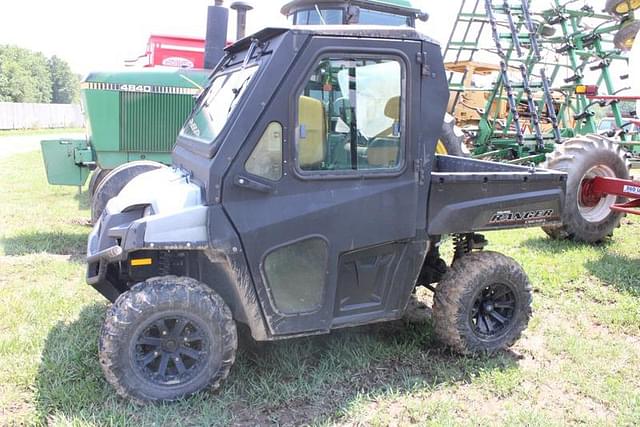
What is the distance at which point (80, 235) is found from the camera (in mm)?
7012

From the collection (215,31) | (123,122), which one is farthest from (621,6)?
(123,122)

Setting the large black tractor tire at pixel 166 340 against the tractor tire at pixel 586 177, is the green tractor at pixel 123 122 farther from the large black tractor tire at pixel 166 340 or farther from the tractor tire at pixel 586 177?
the tractor tire at pixel 586 177

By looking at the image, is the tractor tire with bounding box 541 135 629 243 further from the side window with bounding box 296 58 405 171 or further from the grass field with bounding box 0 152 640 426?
the side window with bounding box 296 58 405 171

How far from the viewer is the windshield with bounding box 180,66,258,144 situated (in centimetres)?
335

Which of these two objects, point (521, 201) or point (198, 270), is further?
point (521, 201)

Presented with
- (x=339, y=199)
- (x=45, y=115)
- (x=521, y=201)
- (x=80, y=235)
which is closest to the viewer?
(x=339, y=199)

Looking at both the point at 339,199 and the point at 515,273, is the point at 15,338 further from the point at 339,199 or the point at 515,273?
the point at 515,273

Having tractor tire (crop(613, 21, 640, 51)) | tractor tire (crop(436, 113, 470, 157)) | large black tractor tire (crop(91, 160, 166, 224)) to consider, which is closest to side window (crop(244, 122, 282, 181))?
large black tractor tire (crop(91, 160, 166, 224))

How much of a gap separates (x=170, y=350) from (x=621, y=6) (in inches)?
342

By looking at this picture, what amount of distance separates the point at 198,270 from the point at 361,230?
1011mm

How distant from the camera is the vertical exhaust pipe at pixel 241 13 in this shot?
21.8ft

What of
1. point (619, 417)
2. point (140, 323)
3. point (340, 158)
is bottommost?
point (619, 417)

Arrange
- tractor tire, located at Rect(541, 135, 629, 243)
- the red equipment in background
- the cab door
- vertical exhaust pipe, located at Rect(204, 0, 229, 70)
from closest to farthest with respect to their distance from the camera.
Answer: the cab door
tractor tire, located at Rect(541, 135, 629, 243)
vertical exhaust pipe, located at Rect(204, 0, 229, 70)
the red equipment in background

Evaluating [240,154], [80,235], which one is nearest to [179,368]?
[240,154]
